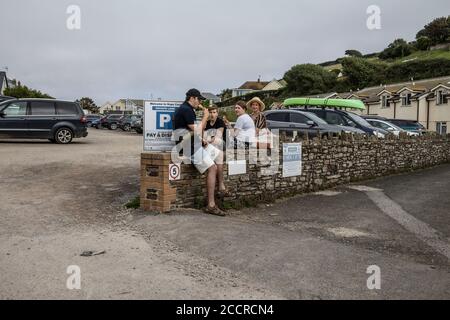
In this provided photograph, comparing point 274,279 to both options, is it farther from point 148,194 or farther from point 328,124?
point 328,124

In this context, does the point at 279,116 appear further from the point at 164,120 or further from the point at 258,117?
the point at 164,120

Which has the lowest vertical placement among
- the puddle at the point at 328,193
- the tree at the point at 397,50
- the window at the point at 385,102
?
the puddle at the point at 328,193

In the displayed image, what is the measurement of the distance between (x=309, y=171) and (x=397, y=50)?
89.6 metres

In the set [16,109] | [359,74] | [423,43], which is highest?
[423,43]

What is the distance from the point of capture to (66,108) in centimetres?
1762

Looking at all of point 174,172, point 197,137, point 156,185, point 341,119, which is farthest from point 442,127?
point 156,185

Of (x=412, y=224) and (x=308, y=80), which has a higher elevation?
(x=308, y=80)

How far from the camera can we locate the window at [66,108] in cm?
1744

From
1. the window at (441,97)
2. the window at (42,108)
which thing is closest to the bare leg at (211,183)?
the window at (42,108)

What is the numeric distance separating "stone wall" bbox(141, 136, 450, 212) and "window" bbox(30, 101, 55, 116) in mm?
10724

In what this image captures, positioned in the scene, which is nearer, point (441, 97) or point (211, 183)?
point (211, 183)

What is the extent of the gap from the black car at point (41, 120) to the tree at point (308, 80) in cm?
5185

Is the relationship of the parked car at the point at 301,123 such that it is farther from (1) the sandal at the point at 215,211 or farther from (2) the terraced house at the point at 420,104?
(2) the terraced house at the point at 420,104

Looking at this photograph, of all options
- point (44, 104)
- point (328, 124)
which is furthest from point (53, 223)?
point (44, 104)
